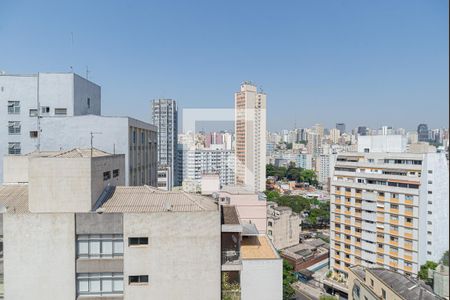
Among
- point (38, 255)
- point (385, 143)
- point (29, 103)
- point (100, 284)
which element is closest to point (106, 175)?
point (38, 255)

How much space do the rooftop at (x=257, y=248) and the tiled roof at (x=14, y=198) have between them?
3973 mm

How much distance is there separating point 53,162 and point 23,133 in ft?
19.4

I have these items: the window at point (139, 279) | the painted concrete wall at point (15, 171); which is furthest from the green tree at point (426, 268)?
the painted concrete wall at point (15, 171)

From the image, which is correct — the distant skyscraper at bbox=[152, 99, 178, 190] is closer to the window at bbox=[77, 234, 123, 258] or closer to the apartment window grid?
the apartment window grid

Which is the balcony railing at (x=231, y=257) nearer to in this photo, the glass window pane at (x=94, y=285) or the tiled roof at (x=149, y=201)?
the tiled roof at (x=149, y=201)

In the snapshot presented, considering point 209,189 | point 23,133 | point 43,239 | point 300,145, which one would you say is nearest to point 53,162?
point 43,239

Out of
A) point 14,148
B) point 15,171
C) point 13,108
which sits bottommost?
point 15,171

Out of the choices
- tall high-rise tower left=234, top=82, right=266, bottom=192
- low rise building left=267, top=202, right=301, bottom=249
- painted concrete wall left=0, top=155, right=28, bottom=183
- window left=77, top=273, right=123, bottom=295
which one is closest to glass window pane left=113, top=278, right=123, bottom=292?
window left=77, top=273, right=123, bottom=295

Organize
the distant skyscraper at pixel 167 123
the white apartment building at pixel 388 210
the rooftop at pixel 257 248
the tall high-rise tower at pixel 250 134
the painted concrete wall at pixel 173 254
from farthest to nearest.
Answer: the distant skyscraper at pixel 167 123 → the tall high-rise tower at pixel 250 134 → the white apartment building at pixel 388 210 → the rooftop at pixel 257 248 → the painted concrete wall at pixel 173 254

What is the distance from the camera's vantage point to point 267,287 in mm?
5848

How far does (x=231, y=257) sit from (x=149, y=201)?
1.82m

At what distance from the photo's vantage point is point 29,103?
1055 centimetres

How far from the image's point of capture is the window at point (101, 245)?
556 cm

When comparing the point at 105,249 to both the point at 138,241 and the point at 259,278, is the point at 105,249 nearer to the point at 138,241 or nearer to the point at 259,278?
the point at 138,241
